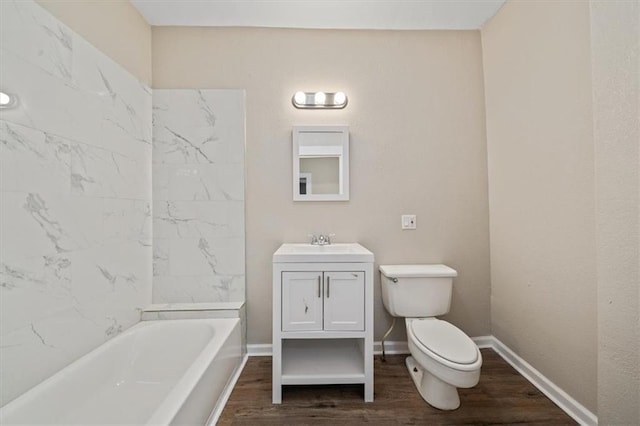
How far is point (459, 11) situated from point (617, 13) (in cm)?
138

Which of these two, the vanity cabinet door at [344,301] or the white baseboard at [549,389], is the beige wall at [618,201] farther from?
the vanity cabinet door at [344,301]

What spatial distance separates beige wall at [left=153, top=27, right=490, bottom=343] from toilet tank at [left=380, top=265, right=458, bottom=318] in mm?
283

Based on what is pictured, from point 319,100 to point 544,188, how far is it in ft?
5.19

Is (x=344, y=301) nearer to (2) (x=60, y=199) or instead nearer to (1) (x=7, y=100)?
(2) (x=60, y=199)

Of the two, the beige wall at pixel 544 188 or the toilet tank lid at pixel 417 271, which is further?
the toilet tank lid at pixel 417 271

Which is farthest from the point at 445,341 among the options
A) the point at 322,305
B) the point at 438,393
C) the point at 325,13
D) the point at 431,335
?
the point at 325,13

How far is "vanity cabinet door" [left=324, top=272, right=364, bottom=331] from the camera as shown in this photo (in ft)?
5.18

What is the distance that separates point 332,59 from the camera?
2.08m

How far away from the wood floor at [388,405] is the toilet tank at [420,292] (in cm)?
45

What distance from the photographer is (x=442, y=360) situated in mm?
1368

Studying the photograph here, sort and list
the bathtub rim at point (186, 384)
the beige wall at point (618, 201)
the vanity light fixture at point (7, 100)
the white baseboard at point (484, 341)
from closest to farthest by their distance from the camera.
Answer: the beige wall at point (618, 201), the bathtub rim at point (186, 384), the vanity light fixture at point (7, 100), the white baseboard at point (484, 341)

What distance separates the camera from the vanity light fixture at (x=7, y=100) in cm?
107

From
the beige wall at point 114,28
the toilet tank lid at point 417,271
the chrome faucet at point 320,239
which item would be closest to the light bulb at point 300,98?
the chrome faucet at point 320,239

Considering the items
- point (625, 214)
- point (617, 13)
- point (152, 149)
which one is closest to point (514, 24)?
point (617, 13)
